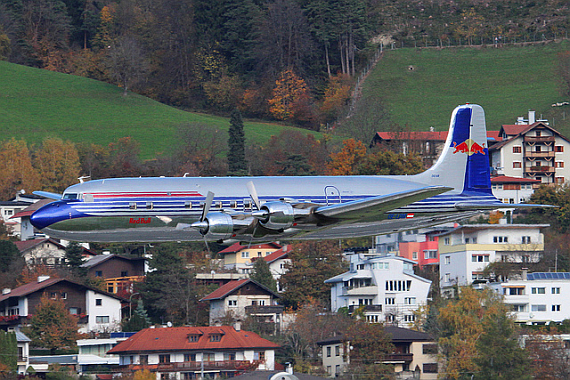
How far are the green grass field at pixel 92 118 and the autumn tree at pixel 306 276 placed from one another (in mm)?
46757

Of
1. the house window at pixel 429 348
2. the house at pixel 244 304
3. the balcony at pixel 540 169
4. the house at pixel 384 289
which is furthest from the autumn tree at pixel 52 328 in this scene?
the balcony at pixel 540 169

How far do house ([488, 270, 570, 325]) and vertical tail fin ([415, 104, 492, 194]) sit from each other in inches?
2219

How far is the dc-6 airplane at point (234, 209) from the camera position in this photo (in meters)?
46.8

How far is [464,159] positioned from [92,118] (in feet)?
440

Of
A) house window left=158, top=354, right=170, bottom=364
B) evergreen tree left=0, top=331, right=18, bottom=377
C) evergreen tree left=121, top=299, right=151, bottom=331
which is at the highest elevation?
evergreen tree left=121, top=299, right=151, bottom=331

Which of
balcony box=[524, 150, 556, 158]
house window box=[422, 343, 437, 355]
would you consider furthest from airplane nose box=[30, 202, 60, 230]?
balcony box=[524, 150, 556, 158]

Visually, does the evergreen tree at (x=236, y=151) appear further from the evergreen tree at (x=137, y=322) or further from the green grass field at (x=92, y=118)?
the evergreen tree at (x=137, y=322)

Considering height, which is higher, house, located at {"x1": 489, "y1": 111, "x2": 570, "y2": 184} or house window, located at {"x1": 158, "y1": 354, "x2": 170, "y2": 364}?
house, located at {"x1": 489, "y1": 111, "x2": 570, "y2": 184}

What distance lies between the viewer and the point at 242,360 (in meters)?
96.5

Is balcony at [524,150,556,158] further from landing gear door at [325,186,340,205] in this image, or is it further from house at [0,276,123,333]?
landing gear door at [325,186,340,205]

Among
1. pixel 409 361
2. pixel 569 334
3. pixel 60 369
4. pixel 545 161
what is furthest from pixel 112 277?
pixel 545 161

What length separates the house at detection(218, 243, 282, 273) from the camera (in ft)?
455

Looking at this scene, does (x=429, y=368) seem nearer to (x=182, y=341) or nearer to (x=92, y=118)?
(x=182, y=341)

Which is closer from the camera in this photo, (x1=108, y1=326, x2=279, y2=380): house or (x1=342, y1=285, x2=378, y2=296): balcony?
(x1=108, y1=326, x2=279, y2=380): house
